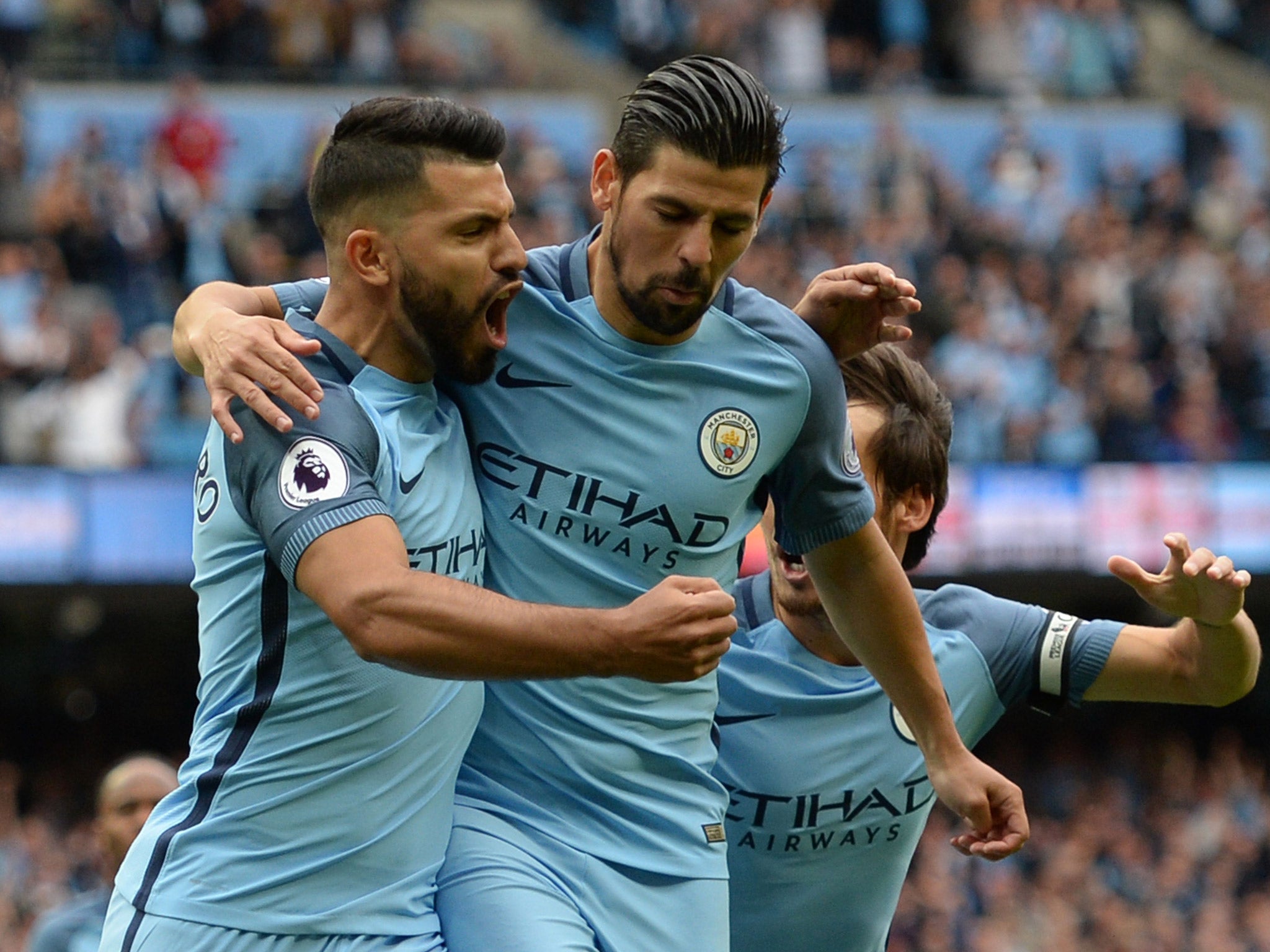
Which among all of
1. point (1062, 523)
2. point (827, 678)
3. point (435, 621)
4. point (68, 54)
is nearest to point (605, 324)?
point (435, 621)

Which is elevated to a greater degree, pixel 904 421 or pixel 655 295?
pixel 655 295

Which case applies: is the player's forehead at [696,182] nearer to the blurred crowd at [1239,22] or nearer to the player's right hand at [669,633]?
the player's right hand at [669,633]

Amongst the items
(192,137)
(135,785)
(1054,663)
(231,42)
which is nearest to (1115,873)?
(192,137)

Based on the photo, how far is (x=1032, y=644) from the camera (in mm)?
4688

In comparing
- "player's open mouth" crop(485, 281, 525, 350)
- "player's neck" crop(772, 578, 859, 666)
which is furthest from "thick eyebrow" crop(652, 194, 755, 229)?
"player's neck" crop(772, 578, 859, 666)

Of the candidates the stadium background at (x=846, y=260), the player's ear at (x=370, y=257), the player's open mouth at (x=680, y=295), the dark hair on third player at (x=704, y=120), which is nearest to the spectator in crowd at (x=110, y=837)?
the player's ear at (x=370, y=257)

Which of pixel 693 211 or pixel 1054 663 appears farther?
pixel 1054 663

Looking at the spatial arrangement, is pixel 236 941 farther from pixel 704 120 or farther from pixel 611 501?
pixel 704 120

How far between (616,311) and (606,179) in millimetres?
264

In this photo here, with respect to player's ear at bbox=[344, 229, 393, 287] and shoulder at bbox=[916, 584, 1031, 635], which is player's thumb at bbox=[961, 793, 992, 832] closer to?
shoulder at bbox=[916, 584, 1031, 635]

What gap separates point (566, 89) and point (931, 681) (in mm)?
14995

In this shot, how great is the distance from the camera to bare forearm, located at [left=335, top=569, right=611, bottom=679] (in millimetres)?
3137

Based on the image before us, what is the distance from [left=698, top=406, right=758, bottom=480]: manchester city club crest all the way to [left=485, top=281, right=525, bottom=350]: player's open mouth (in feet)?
1.45

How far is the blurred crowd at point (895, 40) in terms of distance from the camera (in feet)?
60.4
